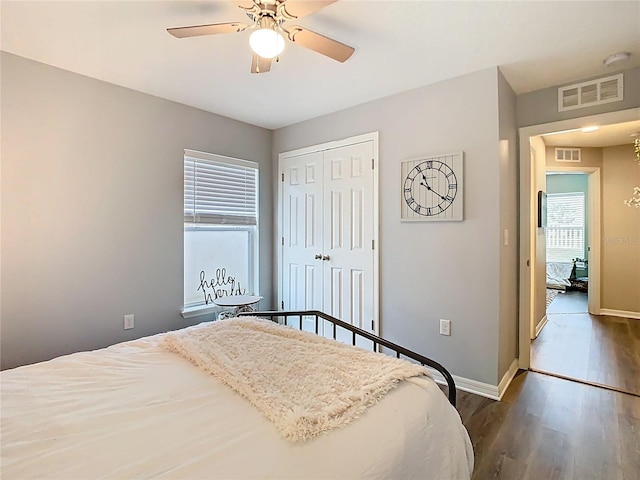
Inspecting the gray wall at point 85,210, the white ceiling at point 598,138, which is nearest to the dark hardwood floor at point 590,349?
the white ceiling at point 598,138

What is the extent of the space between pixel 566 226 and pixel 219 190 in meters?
6.80

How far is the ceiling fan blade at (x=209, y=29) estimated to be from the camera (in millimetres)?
1628

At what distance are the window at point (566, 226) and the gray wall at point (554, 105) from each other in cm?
467

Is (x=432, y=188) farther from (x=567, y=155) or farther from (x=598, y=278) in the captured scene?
(x=598, y=278)

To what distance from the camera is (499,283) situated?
2523 mm

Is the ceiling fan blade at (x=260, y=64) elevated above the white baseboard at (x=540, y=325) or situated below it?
above

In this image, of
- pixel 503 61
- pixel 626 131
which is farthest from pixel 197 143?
pixel 626 131

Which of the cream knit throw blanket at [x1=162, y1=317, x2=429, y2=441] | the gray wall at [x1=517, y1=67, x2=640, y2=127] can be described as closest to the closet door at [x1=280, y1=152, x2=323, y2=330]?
the cream knit throw blanket at [x1=162, y1=317, x2=429, y2=441]

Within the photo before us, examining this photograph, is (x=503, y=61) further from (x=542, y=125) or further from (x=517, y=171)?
(x=517, y=171)

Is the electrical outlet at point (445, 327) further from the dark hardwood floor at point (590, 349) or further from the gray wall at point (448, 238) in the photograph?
the dark hardwood floor at point (590, 349)

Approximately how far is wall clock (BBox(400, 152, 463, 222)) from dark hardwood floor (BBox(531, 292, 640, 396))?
1.71m

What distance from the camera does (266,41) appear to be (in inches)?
61.2

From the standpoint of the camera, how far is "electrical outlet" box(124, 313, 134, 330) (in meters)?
2.83

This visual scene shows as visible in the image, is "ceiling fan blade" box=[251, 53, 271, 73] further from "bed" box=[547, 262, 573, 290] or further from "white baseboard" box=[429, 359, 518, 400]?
"bed" box=[547, 262, 573, 290]
